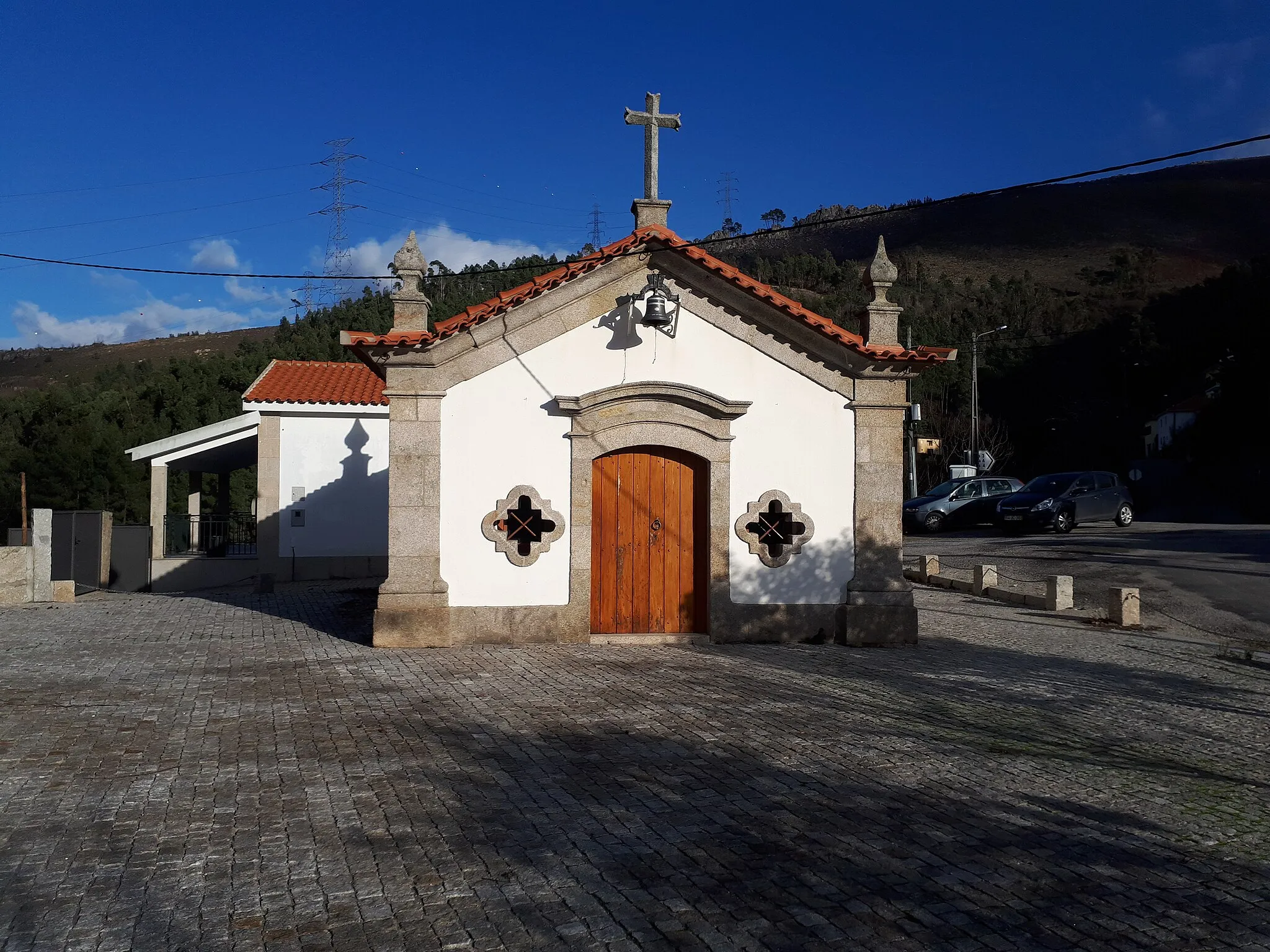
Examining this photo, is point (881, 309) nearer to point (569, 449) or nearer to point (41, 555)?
point (569, 449)

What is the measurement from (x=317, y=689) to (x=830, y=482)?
5877 millimetres

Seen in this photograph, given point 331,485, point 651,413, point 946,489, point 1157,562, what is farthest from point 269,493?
point 946,489

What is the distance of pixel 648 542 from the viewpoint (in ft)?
36.0

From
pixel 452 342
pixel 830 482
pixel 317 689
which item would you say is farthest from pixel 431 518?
pixel 830 482

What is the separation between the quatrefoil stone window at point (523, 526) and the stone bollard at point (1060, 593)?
26.2ft

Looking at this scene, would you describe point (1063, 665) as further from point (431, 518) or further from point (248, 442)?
point (248, 442)

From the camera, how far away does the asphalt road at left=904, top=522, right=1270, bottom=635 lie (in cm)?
1436

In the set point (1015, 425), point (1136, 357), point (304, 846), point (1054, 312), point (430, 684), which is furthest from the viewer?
point (1054, 312)

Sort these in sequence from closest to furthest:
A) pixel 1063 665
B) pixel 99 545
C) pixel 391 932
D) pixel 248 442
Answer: pixel 391 932
pixel 1063 665
pixel 99 545
pixel 248 442

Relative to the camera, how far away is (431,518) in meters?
10.3

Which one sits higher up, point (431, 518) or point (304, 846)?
point (431, 518)

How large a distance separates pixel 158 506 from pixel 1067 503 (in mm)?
20946

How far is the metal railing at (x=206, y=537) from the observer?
72.7ft

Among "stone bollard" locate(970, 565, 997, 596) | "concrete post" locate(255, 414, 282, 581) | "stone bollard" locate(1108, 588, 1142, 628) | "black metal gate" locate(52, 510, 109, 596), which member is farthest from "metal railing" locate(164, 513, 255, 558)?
"stone bollard" locate(1108, 588, 1142, 628)
